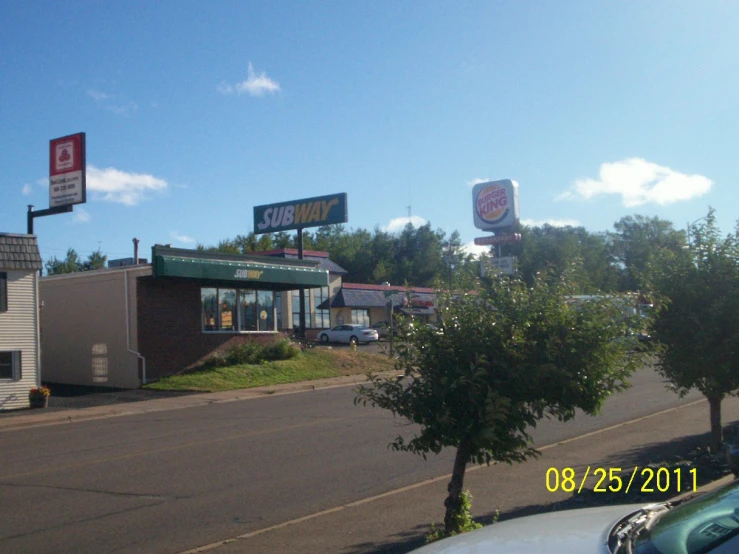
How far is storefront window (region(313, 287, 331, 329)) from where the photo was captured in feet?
192

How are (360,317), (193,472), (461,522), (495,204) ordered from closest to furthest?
Result: (461,522), (193,472), (495,204), (360,317)

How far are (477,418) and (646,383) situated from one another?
1829 centimetres

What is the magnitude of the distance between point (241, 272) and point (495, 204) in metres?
18.4

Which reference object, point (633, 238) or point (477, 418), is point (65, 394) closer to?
point (477, 418)

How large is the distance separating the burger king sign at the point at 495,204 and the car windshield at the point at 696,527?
38672 millimetres

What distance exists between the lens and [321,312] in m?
58.8

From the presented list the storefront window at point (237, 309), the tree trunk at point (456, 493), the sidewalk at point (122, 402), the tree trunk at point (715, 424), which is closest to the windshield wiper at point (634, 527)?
the tree trunk at point (456, 493)

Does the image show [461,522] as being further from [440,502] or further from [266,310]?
[266,310]

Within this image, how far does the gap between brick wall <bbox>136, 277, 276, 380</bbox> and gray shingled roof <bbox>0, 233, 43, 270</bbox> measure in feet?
14.3

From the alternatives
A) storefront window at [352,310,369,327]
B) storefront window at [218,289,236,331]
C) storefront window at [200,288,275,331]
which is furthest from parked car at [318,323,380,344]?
storefront window at [218,289,236,331]

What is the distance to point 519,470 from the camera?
400 inches

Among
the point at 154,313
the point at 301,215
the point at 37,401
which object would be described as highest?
the point at 301,215

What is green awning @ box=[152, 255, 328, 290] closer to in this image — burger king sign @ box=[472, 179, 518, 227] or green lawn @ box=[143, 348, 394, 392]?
green lawn @ box=[143, 348, 394, 392]
